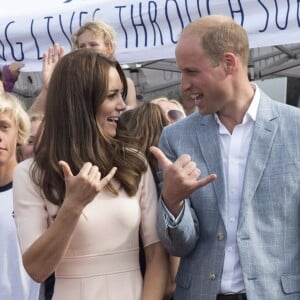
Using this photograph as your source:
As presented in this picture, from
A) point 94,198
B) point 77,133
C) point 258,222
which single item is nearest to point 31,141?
point 77,133

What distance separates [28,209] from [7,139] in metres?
0.96

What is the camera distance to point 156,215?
2.35 meters

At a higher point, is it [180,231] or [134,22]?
[134,22]

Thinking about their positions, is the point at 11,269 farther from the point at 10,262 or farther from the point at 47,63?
the point at 47,63

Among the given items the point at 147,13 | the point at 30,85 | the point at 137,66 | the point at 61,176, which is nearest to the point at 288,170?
the point at 61,176

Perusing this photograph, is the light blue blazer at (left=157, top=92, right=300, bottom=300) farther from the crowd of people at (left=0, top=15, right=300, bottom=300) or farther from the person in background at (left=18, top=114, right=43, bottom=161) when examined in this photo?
the person in background at (left=18, top=114, right=43, bottom=161)

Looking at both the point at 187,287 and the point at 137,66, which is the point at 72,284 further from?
the point at 137,66

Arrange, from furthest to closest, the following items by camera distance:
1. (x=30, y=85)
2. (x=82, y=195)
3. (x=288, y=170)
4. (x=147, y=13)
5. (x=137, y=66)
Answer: (x=30, y=85) → (x=137, y=66) → (x=147, y=13) → (x=288, y=170) → (x=82, y=195)

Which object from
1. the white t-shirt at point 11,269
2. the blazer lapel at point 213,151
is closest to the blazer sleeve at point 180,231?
the blazer lapel at point 213,151

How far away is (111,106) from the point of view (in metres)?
2.35

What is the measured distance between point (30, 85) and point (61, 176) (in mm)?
4469

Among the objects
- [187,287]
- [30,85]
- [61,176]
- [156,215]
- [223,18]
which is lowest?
[30,85]

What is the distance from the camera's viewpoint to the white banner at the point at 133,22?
3.77 m

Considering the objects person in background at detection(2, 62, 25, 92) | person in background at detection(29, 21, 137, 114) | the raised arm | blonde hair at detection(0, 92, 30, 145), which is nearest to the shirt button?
blonde hair at detection(0, 92, 30, 145)
